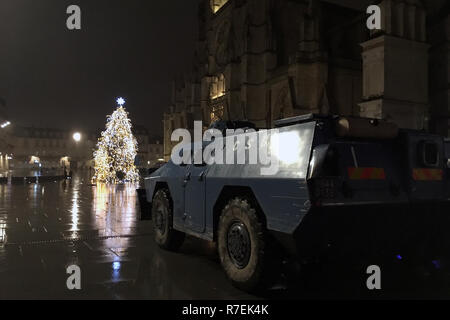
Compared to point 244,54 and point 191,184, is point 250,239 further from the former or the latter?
point 244,54

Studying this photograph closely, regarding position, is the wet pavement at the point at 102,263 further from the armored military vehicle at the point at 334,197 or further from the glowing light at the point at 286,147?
the glowing light at the point at 286,147

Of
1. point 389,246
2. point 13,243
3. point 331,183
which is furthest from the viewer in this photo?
point 13,243

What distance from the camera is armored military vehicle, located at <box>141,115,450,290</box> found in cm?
358

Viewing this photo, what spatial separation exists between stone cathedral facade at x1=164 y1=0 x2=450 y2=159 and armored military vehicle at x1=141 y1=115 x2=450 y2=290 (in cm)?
1451

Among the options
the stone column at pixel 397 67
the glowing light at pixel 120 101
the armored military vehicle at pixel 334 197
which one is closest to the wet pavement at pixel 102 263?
the armored military vehicle at pixel 334 197

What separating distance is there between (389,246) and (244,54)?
109 feet

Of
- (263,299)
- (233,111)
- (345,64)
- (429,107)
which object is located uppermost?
(345,64)

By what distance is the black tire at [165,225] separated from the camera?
6.36 meters

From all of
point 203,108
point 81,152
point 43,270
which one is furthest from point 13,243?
point 81,152

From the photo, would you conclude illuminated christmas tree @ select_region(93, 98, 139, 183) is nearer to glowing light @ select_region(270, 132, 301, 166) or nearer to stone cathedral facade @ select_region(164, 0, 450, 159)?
stone cathedral facade @ select_region(164, 0, 450, 159)

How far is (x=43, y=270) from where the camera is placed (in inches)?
196

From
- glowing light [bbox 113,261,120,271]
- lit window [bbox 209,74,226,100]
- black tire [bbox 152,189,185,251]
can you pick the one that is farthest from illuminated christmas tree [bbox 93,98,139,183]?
glowing light [bbox 113,261,120,271]

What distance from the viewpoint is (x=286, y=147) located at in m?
3.89

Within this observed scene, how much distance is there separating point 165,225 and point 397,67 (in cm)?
1616
